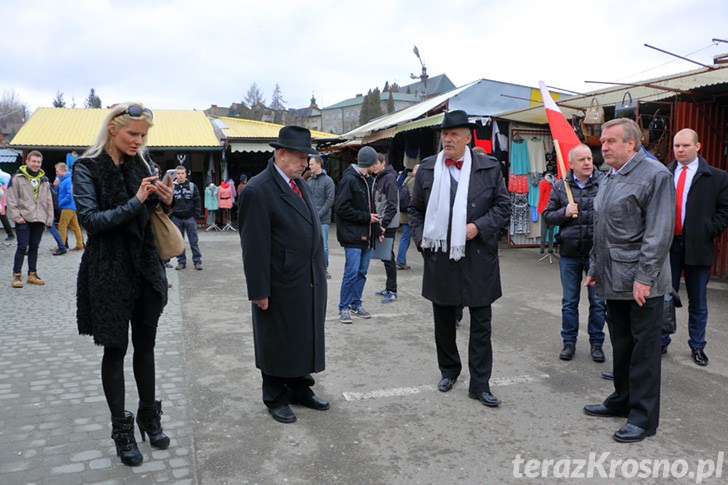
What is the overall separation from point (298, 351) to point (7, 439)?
71.8 inches

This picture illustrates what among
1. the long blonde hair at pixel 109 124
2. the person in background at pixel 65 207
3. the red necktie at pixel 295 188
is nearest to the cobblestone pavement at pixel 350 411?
the red necktie at pixel 295 188

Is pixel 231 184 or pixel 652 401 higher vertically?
pixel 231 184

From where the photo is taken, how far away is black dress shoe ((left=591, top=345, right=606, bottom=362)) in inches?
202

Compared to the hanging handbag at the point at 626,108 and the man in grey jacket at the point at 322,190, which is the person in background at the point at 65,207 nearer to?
the man in grey jacket at the point at 322,190

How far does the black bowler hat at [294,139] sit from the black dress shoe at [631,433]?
263 centimetres

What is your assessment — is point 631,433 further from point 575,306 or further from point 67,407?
point 67,407

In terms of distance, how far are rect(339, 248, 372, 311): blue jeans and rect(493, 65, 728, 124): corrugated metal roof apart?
447 cm

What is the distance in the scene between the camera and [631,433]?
356cm

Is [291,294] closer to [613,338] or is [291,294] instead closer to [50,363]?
[613,338]

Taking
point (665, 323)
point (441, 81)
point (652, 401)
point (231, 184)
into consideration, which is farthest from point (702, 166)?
point (441, 81)

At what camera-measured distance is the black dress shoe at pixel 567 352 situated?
521 cm

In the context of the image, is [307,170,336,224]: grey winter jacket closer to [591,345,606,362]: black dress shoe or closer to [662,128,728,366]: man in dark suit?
[591,345,606,362]: black dress shoe

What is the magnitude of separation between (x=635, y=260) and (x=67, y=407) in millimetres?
3950

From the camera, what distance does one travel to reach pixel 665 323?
4594 mm
